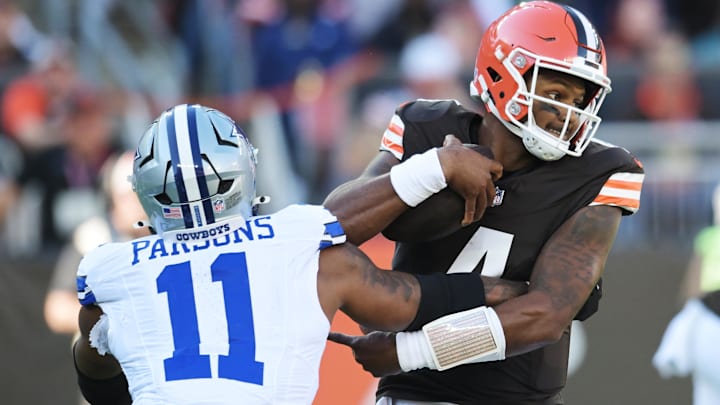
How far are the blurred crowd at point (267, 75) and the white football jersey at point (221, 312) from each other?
4908 mm

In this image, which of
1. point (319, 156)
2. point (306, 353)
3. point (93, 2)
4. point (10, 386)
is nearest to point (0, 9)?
point (93, 2)

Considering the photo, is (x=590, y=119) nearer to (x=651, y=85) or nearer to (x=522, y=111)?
(x=522, y=111)

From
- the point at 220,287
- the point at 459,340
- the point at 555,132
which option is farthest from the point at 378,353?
the point at 555,132

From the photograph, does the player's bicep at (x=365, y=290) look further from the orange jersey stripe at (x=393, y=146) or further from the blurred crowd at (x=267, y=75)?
the blurred crowd at (x=267, y=75)

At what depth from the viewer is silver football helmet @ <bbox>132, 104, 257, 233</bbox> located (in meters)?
3.28

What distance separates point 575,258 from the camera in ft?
12.0

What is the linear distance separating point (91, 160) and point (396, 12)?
2.72 meters

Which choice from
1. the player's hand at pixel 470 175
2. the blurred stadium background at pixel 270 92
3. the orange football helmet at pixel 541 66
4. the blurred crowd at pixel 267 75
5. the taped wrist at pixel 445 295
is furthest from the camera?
the blurred crowd at pixel 267 75

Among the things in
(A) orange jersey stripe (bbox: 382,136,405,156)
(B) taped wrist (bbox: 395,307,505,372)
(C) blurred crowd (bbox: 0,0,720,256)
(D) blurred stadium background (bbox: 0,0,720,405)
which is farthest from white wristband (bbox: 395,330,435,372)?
(C) blurred crowd (bbox: 0,0,720,256)

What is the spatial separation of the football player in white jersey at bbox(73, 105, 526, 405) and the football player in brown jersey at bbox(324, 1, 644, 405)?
228 millimetres

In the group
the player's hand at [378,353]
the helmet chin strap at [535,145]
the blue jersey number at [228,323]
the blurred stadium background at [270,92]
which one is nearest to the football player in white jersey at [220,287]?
the blue jersey number at [228,323]

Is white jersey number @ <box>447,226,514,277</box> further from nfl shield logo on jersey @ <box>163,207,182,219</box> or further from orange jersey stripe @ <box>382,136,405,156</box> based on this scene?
nfl shield logo on jersey @ <box>163,207,182,219</box>

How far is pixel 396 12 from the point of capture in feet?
31.1

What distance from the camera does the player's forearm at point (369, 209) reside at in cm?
358
